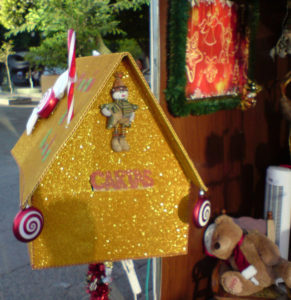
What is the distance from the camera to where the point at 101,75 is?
0.90 m

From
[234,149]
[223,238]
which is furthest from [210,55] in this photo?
[223,238]

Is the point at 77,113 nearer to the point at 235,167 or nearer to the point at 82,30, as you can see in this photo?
the point at 235,167

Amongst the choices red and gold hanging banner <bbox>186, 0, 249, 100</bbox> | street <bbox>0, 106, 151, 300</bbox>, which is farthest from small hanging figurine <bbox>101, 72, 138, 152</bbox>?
street <bbox>0, 106, 151, 300</bbox>

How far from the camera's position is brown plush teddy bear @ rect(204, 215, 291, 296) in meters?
1.80

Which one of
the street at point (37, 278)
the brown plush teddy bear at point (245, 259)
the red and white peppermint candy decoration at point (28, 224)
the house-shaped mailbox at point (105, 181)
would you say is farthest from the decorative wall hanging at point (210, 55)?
the street at point (37, 278)

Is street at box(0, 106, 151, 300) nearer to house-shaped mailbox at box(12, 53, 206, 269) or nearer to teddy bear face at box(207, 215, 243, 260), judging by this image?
teddy bear face at box(207, 215, 243, 260)

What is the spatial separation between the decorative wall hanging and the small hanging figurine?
0.69 m

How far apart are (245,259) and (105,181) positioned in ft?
3.97

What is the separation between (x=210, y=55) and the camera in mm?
1845

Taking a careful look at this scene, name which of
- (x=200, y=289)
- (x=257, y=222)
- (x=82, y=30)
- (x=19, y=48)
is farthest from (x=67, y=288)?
(x=19, y=48)

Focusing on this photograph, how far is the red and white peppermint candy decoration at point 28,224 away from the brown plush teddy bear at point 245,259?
1223mm

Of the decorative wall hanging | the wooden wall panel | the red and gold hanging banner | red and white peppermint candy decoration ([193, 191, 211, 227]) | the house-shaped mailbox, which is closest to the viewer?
the house-shaped mailbox

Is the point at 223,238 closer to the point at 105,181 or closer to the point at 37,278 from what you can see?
the point at 105,181

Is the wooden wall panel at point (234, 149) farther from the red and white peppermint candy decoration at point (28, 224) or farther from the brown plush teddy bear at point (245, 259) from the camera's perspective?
the red and white peppermint candy decoration at point (28, 224)
